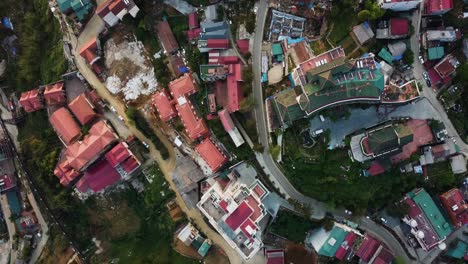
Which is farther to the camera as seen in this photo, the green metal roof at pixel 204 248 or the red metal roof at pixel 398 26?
the green metal roof at pixel 204 248

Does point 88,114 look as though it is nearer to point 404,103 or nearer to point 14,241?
point 14,241

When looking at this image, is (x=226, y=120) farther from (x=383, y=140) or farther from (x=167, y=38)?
(x=383, y=140)

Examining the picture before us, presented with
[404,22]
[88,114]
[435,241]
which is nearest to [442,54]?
[404,22]

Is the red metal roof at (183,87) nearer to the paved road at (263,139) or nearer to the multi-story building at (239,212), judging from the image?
the paved road at (263,139)

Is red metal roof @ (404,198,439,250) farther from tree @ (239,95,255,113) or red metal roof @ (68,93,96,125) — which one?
red metal roof @ (68,93,96,125)

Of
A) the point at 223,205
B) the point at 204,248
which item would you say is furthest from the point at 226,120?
the point at 204,248

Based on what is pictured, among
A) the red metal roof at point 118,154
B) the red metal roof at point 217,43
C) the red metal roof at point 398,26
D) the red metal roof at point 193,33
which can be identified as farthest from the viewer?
the red metal roof at point 193,33

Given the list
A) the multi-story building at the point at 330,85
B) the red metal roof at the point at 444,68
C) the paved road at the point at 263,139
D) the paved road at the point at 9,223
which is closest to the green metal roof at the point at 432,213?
the paved road at the point at 263,139
